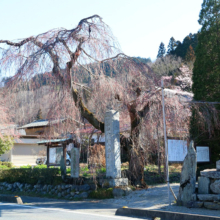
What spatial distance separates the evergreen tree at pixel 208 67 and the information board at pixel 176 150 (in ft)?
2.39

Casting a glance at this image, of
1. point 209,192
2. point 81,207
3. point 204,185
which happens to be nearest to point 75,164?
point 81,207

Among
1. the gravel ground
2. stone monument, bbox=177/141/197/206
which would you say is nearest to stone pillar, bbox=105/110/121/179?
the gravel ground

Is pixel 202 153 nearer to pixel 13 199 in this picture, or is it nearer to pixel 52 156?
pixel 13 199

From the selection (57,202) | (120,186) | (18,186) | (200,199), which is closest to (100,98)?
(120,186)

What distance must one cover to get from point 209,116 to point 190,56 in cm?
2823

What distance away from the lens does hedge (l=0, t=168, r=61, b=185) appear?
520 inches

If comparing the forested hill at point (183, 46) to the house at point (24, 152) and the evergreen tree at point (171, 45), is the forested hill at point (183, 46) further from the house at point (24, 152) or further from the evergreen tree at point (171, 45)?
the house at point (24, 152)

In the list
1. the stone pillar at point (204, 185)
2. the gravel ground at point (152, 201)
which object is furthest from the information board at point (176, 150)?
the stone pillar at point (204, 185)

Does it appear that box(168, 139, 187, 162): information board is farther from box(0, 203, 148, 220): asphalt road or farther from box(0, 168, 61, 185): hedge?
box(0, 168, 61, 185): hedge

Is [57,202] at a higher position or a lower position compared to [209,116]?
lower

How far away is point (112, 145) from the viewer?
36.6 ft

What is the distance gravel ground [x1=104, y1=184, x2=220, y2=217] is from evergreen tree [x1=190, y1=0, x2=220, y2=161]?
292 centimetres

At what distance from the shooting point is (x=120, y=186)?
1102cm

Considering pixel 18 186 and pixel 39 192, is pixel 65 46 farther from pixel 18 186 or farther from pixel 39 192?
pixel 18 186
